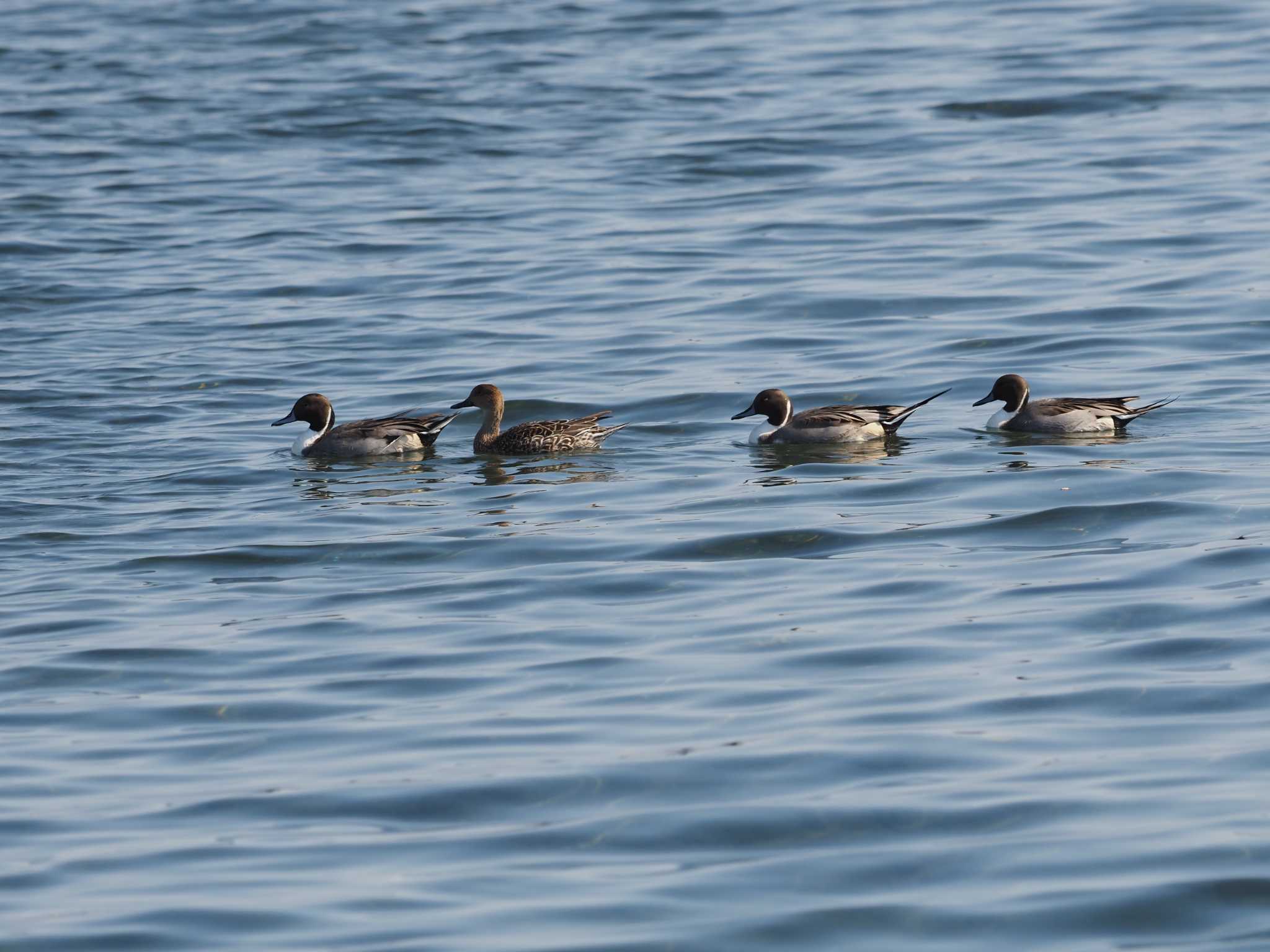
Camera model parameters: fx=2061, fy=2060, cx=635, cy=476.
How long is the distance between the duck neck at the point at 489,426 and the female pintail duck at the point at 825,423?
1867mm

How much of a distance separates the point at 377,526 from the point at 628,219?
1075 centimetres

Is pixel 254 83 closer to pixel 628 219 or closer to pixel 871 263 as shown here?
pixel 628 219

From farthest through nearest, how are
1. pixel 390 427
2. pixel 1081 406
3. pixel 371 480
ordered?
pixel 390 427, pixel 371 480, pixel 1081 406

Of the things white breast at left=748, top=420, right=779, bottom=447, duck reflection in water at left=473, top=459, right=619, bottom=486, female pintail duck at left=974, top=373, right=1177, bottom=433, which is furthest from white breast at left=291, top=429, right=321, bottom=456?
female pintail duck at left=974, top=373, right=1177, bottom=433

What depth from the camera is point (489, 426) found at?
15.1 m

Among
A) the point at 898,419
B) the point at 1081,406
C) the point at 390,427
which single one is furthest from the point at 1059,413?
the point at 390,427

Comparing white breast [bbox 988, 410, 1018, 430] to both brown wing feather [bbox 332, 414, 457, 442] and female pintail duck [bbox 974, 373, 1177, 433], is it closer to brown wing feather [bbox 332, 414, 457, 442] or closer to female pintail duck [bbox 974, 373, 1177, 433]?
female pintail duck [bbox 974, 373, 1177, 433]

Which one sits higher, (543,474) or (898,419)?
(898,419)

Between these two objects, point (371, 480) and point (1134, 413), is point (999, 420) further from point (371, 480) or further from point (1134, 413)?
point (371, 480)

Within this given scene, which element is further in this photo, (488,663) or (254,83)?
(254,83)

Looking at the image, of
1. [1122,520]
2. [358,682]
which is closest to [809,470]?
[1122,520]

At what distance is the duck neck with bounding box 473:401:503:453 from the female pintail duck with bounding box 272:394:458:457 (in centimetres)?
25

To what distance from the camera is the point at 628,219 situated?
22797 mm

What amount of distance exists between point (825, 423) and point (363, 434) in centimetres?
331
